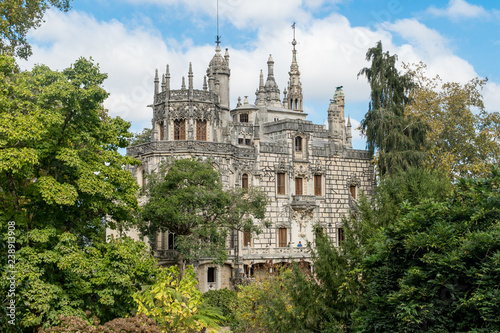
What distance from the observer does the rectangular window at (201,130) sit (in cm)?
4578

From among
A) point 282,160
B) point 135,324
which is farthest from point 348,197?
point 135,324

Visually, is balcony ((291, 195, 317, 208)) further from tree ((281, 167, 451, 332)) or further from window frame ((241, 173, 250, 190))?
tree ((281, 167, 451, 332))

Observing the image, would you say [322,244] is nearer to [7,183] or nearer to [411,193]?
[411,193]

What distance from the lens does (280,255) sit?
4828cm

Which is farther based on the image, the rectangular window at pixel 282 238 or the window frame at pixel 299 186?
the window frame at pixel 299 186

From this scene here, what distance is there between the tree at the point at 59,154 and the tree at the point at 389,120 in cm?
2751

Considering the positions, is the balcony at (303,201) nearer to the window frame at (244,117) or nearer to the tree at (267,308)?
the window frame at (244,117)

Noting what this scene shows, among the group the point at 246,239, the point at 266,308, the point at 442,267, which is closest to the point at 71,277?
the point at 266,308

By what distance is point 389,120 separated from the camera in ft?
161

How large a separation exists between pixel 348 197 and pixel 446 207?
37.7 meters

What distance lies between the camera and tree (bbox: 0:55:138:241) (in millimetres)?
20984

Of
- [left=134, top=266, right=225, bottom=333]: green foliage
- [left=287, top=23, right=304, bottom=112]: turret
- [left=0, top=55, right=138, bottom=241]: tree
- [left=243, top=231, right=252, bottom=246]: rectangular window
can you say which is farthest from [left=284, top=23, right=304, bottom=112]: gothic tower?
[left=134, top=266, right=225, bottom=333]: green foliage

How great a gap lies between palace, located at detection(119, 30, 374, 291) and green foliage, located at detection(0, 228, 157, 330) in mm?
20508

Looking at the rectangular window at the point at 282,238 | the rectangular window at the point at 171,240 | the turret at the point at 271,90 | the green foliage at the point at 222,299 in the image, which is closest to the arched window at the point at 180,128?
the rectangular window at the point at 171,240
